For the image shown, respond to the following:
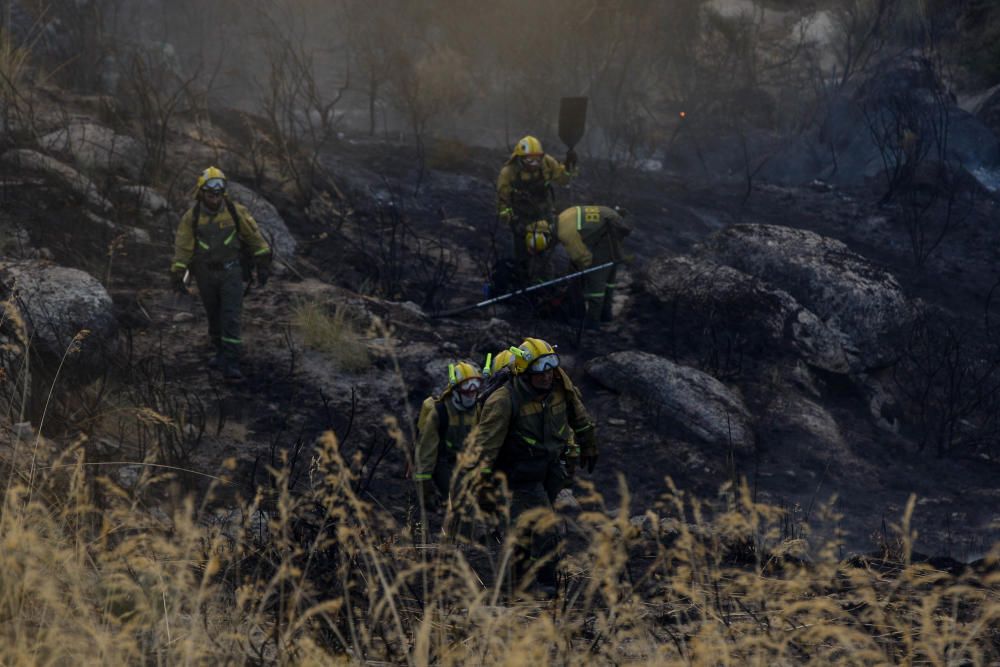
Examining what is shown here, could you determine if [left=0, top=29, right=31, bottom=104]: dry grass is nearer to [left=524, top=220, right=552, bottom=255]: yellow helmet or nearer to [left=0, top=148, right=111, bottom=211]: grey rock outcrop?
[left=0, top=148, right=111, bottom=211]: grey rock outcrop

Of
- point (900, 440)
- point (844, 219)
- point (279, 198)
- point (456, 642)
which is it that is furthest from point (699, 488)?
point (844, 219)

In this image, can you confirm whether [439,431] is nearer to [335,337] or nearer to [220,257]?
[220,257]

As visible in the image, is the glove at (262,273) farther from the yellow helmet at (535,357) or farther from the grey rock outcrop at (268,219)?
the yellow helmet at (535,357)

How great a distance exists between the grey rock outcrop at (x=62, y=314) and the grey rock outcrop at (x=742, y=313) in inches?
188

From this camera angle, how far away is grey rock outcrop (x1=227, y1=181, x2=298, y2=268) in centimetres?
1053

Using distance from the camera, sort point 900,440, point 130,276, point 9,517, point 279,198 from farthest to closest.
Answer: point 279,198, point 130,276, point 900,440, point 9,517

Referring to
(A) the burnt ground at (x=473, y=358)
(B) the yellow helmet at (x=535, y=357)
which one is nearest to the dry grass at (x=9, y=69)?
(A) the burnt ground at (x=473, y=358)

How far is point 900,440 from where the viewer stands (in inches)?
352

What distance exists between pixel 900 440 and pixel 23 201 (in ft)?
26.3

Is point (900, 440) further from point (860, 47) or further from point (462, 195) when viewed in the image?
point (860, 47)

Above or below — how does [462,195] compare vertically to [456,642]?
above

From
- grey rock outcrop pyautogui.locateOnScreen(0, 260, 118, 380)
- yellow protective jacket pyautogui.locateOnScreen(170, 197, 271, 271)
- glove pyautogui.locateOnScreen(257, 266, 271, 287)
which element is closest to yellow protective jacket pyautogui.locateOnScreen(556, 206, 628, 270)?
glove pyautogui.locateOnScreen(257, 266, 271, 287)

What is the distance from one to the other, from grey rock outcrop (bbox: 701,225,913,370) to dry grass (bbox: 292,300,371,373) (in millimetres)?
4102

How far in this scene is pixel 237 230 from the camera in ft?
26.2
